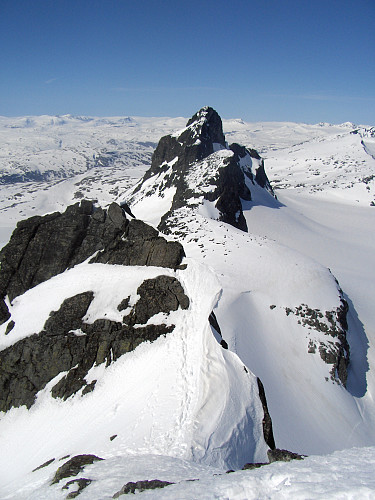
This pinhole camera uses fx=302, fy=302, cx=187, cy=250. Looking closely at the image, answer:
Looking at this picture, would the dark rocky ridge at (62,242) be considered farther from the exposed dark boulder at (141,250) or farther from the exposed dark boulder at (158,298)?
the exposed dark boulder at (158,298)

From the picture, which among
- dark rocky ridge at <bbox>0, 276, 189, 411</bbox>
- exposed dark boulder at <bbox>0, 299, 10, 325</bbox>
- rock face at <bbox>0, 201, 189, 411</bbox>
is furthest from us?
exposed dark boulder at <bbox>0, 299, 10, 325</bbox>

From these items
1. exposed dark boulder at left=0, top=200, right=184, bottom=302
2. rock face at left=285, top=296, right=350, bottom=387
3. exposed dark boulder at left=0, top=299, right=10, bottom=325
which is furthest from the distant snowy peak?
rock face at left=285, top=296, right=350, bottom=387

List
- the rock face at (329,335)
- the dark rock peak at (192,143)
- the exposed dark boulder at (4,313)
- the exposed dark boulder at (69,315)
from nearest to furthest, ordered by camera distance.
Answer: the rock face at (329,335) < the exposed dark boulder at (69,315) < the exposed dark boulder at (4,313) < the dark rock peak at (192,143)

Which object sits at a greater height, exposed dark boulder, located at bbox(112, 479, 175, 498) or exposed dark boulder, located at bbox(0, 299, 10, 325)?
exposed dark boulder, located at bbox(112, 479, 175, 498)

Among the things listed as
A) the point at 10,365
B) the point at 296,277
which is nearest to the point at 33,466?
the point at 10,365

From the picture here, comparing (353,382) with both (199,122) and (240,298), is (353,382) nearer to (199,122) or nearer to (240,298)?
(240,298)

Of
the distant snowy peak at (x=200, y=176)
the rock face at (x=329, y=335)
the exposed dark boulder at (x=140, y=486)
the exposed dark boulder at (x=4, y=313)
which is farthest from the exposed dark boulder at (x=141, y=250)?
the distant snowy peak at (x=200, y=176)

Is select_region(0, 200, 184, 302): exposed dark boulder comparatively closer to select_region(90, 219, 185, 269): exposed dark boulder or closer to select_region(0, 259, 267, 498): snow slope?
select_region(90, 219, 185, 269): exposed dark boulder
